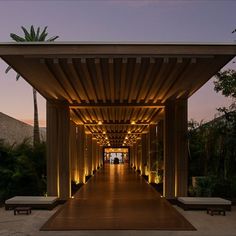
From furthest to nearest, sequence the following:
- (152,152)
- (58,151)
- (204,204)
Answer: (152,152) → (58,151) → (204,204)

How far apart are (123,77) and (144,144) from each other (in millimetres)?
16917

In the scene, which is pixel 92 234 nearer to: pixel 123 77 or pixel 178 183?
pixel 123 77

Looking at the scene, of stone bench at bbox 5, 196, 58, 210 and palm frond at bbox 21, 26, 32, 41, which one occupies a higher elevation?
palm frond at bbox 21, 26, 32, 41

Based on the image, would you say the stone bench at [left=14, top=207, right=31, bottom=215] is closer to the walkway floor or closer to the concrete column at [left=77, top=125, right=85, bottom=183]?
the walkway floor

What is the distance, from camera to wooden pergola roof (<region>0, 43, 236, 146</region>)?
7836 millimetres

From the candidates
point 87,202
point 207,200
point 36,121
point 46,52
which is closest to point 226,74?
point 207,200

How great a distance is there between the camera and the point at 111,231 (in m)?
8.27

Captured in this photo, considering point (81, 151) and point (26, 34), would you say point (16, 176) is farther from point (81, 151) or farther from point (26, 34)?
point (26, 34)

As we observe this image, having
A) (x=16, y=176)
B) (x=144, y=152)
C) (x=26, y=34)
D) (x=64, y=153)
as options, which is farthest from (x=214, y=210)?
(x=26, y=34)

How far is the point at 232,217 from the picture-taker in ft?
33.7

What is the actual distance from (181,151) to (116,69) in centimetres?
467

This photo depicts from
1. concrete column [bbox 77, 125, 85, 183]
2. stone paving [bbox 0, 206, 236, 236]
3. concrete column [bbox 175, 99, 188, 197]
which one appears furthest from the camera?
concrete column [bbox 77, 125, 85, 183]

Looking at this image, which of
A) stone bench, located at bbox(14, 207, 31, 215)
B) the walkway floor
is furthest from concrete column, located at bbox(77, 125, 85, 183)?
stone bench, located at bbox(14, 207, 31, 215)

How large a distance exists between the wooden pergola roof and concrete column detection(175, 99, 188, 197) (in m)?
0.53
